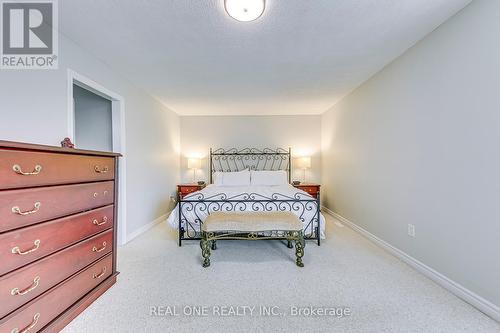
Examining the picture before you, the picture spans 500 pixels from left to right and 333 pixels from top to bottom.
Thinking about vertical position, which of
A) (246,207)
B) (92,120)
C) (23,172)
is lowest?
(246,207)

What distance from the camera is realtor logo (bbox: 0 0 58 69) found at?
1729 mm

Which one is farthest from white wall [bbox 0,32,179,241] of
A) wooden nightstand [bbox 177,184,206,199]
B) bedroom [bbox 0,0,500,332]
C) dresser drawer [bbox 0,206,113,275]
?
dresser drawer [bbox 0,206,113,275]

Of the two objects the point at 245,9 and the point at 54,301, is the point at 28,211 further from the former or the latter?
the point at 245,9

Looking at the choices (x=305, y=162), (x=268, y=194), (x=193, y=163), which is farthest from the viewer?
(x=193, y=163)

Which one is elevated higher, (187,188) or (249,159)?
(249,159)

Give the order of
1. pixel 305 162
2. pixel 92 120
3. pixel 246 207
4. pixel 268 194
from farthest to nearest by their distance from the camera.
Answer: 1. pixel 305 162
2. pixel 92 120
3. pixel 268 194
4. pixel 246 207

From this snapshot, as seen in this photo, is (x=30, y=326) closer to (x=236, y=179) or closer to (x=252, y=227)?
(x=252, y=227)

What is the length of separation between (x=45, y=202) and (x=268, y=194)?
2.53 meters

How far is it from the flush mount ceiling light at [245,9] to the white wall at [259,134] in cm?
343

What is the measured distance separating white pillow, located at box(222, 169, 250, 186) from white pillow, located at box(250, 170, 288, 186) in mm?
121

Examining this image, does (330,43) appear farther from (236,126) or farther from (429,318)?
(236,126)

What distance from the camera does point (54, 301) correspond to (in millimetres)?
1423

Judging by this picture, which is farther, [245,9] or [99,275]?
[99,275]

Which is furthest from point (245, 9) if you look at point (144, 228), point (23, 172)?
point (144, 228)
